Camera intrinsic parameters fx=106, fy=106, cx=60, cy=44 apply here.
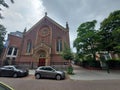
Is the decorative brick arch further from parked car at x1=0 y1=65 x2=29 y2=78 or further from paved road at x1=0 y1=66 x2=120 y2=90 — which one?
paved road at x1=0 y1=66 x2=120 y2=90

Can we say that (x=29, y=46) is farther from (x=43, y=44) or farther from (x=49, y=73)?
(x=49, y=73)

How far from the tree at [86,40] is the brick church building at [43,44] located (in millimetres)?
2753

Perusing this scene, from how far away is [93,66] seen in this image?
22.6 m

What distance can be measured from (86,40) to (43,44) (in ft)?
30.4

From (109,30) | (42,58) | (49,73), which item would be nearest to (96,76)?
(49,73)

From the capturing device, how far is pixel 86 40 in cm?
2181

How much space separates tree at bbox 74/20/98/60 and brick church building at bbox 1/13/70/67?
2.75 meters

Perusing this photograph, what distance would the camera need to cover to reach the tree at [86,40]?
2142 centimetres

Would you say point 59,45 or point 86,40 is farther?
point 59,45

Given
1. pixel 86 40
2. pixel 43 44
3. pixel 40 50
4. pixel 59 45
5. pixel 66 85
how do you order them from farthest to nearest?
pixel 59 45 < pixel 40 50 < pixel 43 44 < pixel 86 40 < pixel 66 85

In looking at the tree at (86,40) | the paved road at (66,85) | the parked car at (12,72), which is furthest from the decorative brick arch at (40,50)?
the paved road at (66,85)

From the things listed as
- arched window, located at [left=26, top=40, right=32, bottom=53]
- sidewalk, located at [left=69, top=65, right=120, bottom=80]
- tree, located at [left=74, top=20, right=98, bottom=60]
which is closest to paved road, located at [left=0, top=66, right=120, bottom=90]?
sidewalk, located at [left=69, top=65, right=120, bottom=80]

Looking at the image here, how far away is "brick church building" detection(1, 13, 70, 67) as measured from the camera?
911 inches

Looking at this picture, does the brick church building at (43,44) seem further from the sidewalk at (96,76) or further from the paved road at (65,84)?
the paved road at (65,84)
